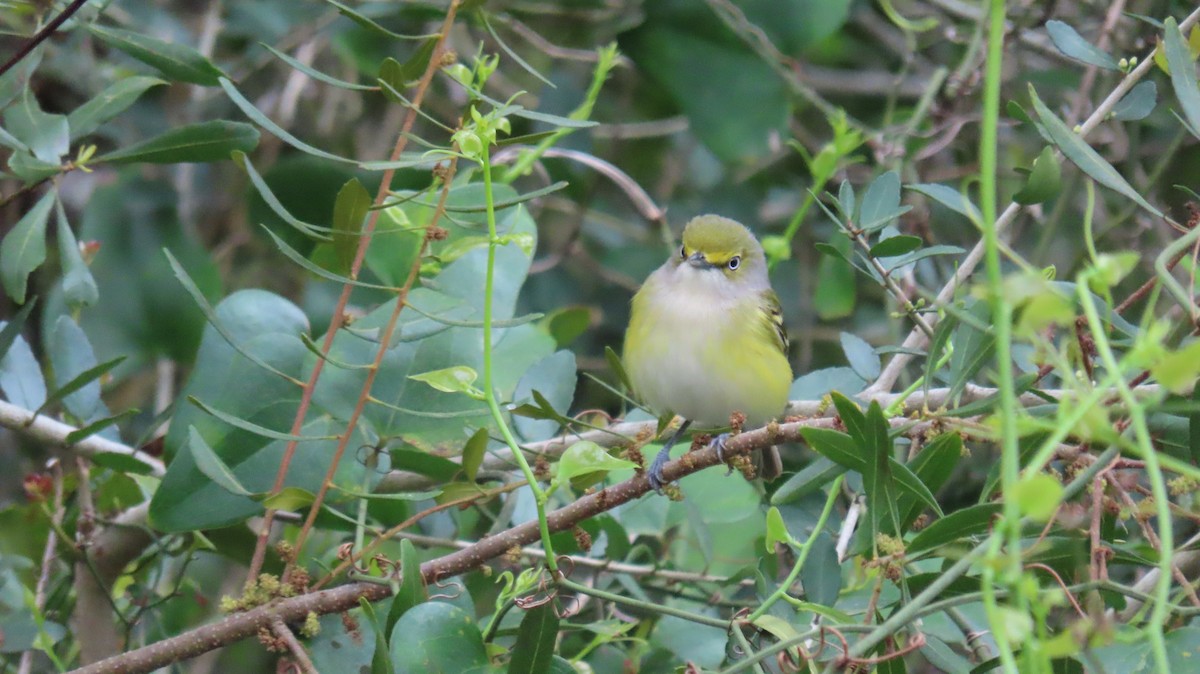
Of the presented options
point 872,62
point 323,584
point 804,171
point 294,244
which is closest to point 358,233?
point 323,584

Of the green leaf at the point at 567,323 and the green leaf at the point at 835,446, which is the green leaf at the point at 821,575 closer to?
the green leaf at the point at 835,446

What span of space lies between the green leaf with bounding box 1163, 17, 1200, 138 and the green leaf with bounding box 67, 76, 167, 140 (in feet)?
6.17

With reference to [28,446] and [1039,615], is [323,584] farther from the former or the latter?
[28,446]

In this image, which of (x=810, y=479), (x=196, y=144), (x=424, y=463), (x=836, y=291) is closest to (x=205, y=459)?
(x=424, y=463)

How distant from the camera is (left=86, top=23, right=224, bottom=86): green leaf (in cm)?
228

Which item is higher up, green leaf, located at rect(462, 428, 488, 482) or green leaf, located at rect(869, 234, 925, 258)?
green leaf, located at rect(869, 234, 925, 258)

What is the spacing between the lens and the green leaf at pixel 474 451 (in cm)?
195

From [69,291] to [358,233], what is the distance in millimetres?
700

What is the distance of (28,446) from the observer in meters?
4.17

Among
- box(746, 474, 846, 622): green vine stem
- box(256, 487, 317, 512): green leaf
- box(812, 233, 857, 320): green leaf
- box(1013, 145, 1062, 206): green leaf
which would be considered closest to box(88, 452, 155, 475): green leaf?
box(256, 487, 317, 512): green leaf

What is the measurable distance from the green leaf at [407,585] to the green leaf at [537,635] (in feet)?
0.67

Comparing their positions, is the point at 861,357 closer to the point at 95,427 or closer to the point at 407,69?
the point at 407,69

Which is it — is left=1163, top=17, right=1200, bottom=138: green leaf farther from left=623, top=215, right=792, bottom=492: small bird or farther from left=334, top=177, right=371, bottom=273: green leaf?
left=623, top=215, right=792, bottom=492: small bird

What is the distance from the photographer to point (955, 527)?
165 centimetres
